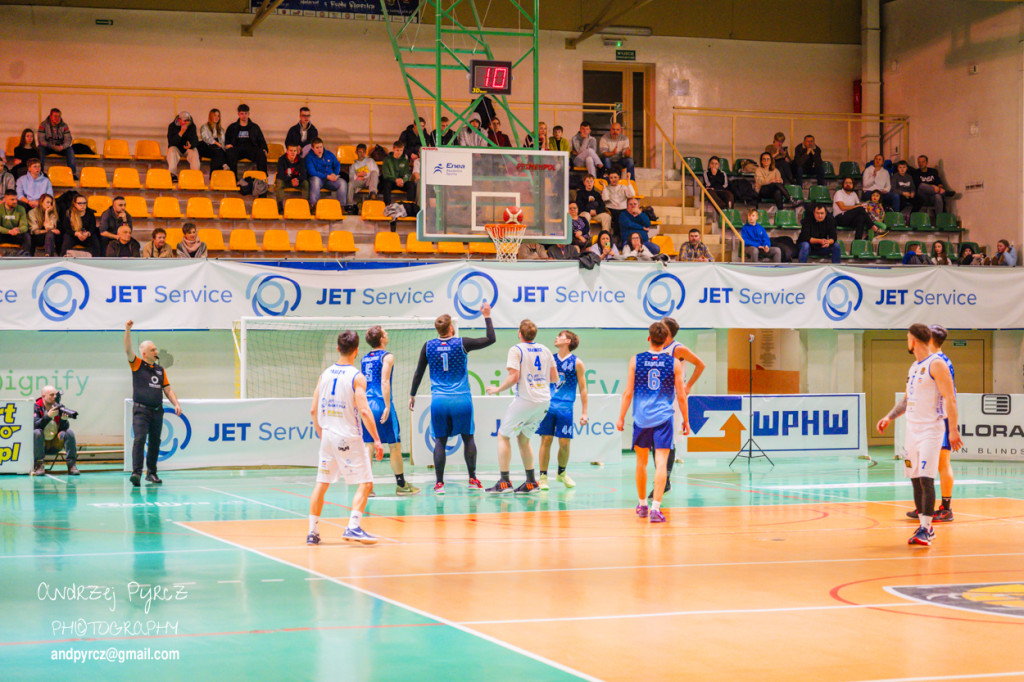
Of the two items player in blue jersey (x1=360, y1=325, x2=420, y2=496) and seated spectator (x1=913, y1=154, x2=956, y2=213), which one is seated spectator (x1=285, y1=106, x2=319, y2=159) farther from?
seated spectator (x1=913, y1=154, x2=956, y2=213)

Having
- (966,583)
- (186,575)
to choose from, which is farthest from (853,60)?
(186,575)

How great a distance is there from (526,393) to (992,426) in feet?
33.2

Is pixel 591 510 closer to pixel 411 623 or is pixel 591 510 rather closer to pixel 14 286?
pixel 411 623

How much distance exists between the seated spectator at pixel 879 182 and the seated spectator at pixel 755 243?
5.55 meters

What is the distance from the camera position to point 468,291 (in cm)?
2025

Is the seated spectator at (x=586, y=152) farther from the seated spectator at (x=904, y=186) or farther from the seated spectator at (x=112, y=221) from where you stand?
the seated spectator at (x=112, y=221)

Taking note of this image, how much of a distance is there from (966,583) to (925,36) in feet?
76.4

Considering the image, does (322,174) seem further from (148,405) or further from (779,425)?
(779,425)

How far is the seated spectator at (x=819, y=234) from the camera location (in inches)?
945

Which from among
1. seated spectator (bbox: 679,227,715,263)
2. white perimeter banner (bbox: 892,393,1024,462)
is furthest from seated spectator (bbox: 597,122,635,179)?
white perimeter banner (bbox: 892,393,1024,462)

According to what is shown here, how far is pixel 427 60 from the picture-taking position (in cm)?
2766

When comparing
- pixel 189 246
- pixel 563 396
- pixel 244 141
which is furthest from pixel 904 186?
pixel 189 246

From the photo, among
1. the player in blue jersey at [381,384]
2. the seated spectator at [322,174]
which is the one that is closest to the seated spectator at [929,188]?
the seated spectator at [322,174]

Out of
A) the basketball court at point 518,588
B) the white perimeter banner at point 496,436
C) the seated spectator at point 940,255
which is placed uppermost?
the seated spectator at point 940,255
